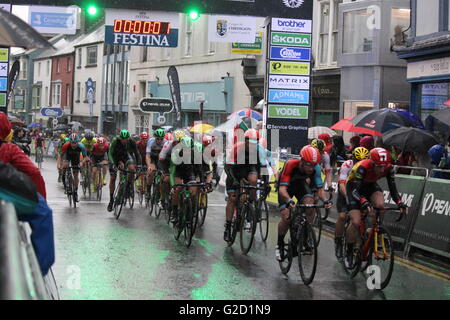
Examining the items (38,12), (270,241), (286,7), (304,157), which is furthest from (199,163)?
(38,12)

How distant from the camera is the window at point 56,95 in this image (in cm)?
7062

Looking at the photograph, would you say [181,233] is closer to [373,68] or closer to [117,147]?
[117,147]

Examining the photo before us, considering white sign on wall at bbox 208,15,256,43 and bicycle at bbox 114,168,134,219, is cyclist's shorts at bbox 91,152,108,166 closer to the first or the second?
bicycle at bbox 114,168,134,219

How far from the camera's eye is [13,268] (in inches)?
92.1

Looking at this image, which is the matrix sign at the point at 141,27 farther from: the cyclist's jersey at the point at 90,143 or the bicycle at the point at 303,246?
the bicycle at the point at 303,246

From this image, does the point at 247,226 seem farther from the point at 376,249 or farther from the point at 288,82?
the point at 288,82

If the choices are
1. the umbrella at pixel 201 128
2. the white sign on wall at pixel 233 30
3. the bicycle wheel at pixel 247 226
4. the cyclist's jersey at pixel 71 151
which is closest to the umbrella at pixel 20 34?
the bicycle wheel at pixel 247 226

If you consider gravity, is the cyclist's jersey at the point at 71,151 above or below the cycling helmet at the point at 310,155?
below

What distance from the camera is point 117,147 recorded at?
15.9 m

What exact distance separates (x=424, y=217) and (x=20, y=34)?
7.21 metres

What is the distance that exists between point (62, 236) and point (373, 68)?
1518 centimetres

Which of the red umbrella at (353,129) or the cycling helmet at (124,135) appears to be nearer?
the cycling helmet at (124,135)

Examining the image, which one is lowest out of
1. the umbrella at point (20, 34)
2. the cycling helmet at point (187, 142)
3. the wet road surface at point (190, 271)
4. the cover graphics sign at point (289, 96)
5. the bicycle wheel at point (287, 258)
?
the wet road surface at point (190, 271)

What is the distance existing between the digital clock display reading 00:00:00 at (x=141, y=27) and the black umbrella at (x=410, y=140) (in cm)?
666
